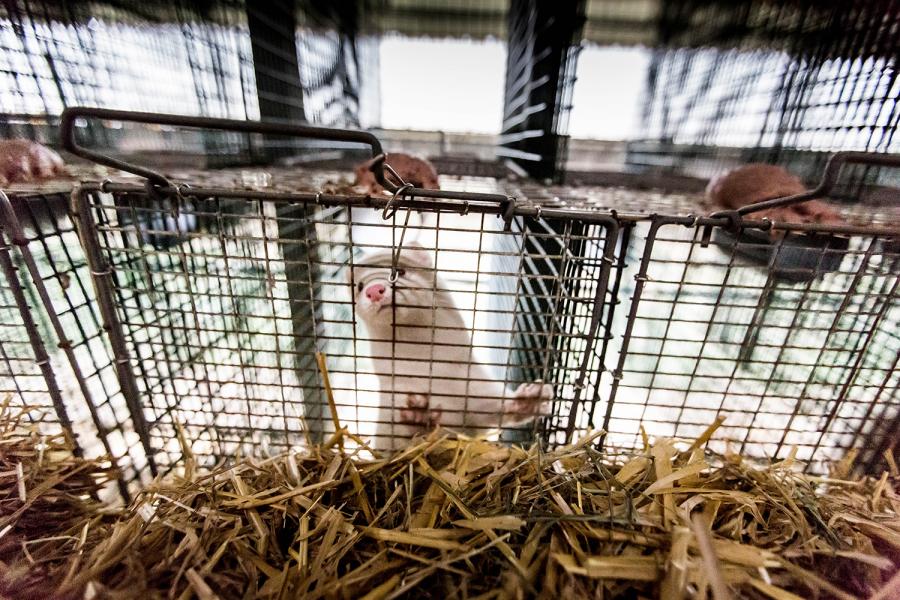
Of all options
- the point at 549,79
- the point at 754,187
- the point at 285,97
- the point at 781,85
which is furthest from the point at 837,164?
the point at 285,97

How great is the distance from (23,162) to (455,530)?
4.03 feet

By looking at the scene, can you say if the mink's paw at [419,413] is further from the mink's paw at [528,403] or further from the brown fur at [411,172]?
the brown fur at [411,172]

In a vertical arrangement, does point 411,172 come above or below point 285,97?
below

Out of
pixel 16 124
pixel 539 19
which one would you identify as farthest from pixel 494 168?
pixel 16 124

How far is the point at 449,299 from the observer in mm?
1159

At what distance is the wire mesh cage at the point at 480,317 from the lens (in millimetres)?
665

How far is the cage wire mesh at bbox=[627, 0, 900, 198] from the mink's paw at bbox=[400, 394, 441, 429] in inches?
60.1

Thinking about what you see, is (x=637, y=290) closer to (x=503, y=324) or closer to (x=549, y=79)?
(x=549, y=79)

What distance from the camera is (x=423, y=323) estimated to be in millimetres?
1056

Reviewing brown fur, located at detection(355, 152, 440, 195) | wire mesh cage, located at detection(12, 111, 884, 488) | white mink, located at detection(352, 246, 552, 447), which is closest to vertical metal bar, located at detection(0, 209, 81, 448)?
wire mesh cage, located at detection(12, 111, 884, 488)

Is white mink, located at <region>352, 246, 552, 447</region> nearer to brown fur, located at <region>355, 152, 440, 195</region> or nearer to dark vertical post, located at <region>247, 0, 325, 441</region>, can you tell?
brown fur, located at <region>355, 152, 440, 195</region>

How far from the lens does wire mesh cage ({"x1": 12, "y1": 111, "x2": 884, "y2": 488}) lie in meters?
0.67

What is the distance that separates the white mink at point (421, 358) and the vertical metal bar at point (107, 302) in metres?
0.45

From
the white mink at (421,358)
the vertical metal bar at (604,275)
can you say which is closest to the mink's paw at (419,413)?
the white mink at (421,358)
